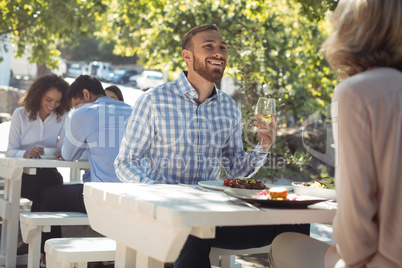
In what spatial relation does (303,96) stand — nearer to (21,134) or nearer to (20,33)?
(20,33)

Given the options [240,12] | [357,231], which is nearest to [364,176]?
[357,231]

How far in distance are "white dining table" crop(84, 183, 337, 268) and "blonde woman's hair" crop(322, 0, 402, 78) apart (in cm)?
60

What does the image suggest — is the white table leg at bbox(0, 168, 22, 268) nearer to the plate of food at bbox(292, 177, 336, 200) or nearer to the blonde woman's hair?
the plate of food at bbox(292, 177, 336, 200)

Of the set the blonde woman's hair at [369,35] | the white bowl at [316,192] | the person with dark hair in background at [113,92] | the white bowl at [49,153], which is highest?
the person with dark hair in background at [113,92]

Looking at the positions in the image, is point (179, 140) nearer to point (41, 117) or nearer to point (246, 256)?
point (246, 256)

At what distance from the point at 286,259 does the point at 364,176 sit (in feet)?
2.88

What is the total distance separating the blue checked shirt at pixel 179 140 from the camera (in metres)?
3.43

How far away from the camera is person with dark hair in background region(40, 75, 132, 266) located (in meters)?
4.40

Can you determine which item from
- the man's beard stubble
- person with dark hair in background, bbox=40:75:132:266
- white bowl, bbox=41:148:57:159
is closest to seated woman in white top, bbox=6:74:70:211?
white bowl, bbox=41:148:57:159

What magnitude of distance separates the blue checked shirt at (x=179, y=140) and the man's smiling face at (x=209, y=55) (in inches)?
5.3

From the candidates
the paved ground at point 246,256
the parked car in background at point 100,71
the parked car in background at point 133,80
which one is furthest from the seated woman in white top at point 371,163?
the parked car in background at point 133,80

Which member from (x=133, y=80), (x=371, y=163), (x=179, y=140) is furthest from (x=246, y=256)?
(x=133, y=80)

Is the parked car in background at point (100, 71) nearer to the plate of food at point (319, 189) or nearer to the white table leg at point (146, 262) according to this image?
the plate of food at point (319, 189)

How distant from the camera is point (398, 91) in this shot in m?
1.75
